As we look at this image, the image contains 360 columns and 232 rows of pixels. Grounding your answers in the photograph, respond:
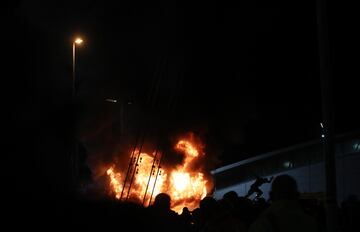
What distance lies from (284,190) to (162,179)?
2149cm

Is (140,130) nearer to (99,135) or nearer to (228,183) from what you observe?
(99,135)

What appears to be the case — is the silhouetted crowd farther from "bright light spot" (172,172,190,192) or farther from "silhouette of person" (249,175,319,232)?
"bright light spot" (172,172,190,192)

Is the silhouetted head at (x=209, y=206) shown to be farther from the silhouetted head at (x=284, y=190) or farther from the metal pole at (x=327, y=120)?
the metal pole at (x=327, y=120)

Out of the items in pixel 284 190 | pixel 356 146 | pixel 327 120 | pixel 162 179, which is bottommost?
pixel 284 190

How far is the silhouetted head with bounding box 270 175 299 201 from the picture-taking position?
438 cm

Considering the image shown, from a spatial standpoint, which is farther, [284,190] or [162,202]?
[162,202]

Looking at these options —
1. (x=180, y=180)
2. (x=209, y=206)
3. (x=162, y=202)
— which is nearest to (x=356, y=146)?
(x=180, y=180)

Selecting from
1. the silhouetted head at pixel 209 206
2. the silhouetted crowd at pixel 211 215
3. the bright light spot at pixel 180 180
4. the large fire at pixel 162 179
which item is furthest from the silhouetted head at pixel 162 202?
the bright light spot at pixel 180 180

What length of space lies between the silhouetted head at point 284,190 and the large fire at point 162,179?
2005cm

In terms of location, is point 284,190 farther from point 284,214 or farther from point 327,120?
point 327,120

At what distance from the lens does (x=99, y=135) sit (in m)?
27.1

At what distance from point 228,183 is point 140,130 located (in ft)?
33.7

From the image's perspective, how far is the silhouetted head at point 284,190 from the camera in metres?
4.38

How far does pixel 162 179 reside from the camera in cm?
2569
